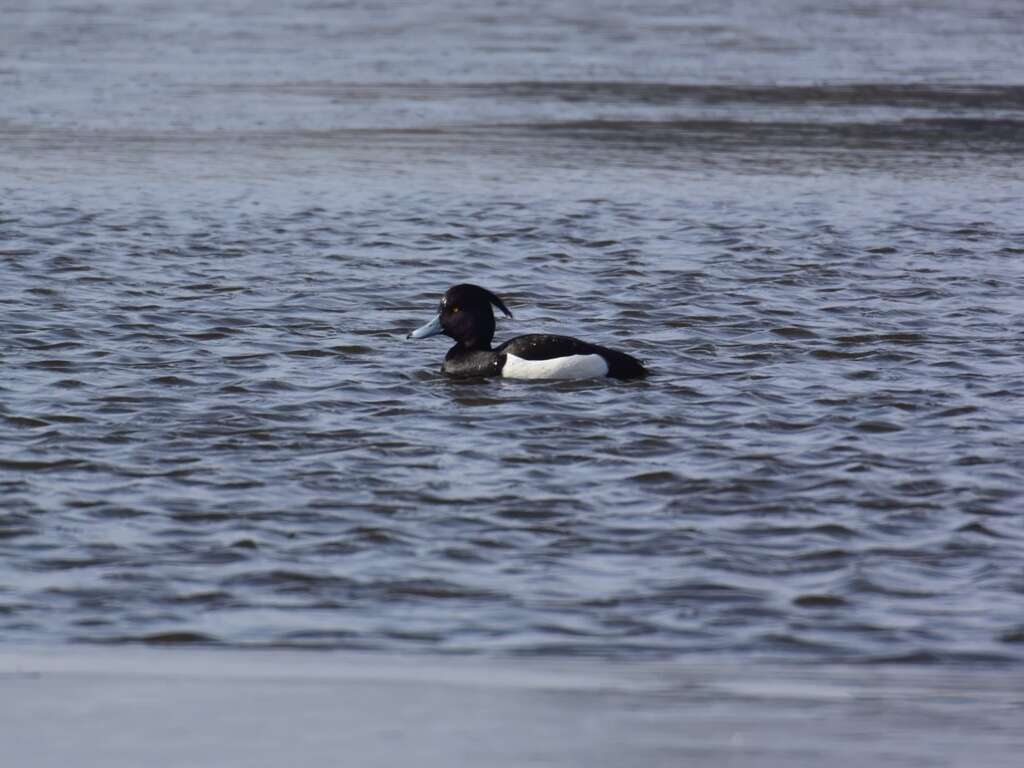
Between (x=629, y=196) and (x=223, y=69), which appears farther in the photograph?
(x=223, y=69)

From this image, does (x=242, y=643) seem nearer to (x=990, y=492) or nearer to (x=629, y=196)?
(x=990, y=492)

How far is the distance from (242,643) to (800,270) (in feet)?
29.9

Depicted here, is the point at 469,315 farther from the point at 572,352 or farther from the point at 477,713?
the point at 477,713

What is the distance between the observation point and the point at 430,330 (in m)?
11.8

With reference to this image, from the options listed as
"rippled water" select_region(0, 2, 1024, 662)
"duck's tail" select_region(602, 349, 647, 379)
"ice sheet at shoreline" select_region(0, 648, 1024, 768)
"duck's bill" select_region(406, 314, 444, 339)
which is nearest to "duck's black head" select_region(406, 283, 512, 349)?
→ "duck's bill" select_region(406, 314, 444, 339)

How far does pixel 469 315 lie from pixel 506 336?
1.17m

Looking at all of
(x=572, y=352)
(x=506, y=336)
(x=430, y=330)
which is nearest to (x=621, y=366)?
(x=572, y=352)

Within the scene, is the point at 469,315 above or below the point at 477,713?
below

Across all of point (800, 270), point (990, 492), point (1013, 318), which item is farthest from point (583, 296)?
point (990, 492)

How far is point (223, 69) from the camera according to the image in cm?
2641

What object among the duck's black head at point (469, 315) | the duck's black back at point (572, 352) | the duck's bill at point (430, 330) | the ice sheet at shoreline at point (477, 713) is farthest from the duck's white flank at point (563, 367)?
the ice sheet at shoreline at point (477, 713)

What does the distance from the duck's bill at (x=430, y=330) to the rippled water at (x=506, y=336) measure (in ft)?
0.87

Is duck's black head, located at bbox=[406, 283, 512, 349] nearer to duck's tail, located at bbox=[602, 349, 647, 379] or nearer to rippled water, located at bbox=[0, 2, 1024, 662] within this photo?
rippled water, located at bbox=[0, 2, 1024, 662]

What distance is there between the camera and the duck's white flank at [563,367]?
428 inches
